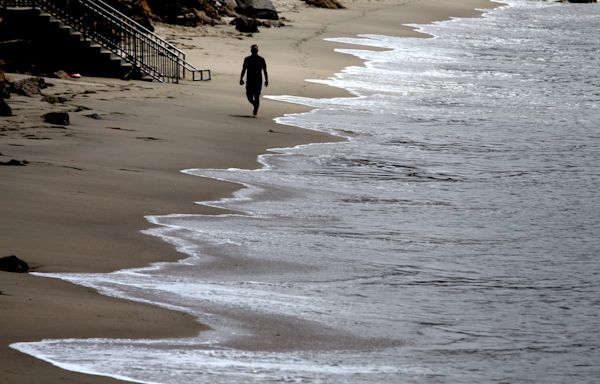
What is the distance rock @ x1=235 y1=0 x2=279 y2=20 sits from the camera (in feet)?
169

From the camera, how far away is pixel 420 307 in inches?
485

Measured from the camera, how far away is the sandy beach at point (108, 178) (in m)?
10.5

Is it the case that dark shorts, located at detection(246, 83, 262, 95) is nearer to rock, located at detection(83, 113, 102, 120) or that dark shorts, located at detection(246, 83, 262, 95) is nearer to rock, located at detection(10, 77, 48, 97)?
rock, located at detection(83, 113, 102, 120)

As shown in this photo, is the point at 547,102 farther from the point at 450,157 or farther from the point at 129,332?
the point at 129,332

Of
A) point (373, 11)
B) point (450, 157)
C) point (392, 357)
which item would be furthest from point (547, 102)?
point (373, 11)

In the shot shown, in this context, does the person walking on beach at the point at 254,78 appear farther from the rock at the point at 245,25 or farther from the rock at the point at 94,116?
the rock at the point at 245,25

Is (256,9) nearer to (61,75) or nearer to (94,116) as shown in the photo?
(61,75)

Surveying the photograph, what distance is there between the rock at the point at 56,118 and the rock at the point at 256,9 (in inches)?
1213

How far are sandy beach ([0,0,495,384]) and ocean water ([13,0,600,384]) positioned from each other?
36cm

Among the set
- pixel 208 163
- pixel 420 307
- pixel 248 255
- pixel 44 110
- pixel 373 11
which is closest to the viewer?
pixel 420 307

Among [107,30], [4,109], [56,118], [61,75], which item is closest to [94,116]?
[56,118]

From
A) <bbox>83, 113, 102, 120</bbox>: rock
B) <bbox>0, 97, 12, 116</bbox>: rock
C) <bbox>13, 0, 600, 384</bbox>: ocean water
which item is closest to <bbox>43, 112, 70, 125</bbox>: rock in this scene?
<bbox>0, 97, 12, 116</bbox>: rock

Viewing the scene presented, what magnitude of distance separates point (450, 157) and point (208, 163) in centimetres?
533

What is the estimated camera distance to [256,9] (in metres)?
51.8
